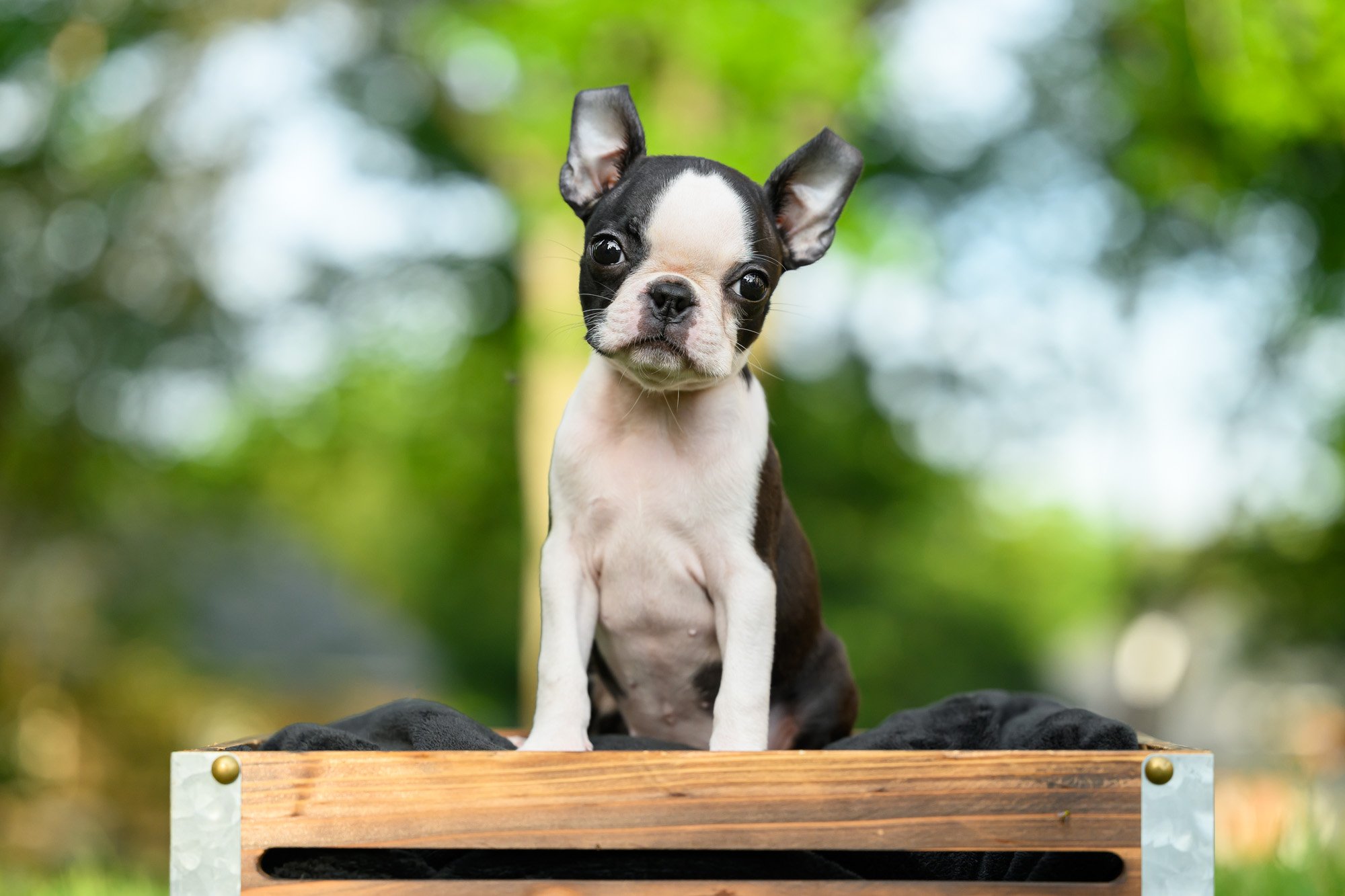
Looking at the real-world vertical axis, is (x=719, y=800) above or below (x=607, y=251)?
below

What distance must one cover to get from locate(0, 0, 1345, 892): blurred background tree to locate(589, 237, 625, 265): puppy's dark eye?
5.22m

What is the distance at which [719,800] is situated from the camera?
169cm

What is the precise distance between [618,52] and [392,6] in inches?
180

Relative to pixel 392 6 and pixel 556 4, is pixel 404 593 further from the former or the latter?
pixel 556 4

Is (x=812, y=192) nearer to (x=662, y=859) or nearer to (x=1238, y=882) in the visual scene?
(x=662, y=859)

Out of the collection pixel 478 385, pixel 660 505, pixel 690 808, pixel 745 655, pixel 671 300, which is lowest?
pixel 690 808

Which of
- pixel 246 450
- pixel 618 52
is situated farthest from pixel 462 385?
pixel 618 52

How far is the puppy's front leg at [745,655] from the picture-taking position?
202 cm

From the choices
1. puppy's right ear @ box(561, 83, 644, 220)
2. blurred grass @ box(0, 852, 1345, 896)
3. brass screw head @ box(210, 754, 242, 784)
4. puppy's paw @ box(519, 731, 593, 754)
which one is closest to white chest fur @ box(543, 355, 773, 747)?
puppy's paw @ box(519, 731, 593, 754)

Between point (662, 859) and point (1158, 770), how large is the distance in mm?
738

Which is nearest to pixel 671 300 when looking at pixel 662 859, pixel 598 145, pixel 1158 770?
pixel 598 145

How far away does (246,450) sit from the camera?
12.3 meters

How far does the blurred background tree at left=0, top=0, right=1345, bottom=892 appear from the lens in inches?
351

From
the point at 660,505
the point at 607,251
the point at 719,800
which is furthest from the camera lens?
the point at 660,505
